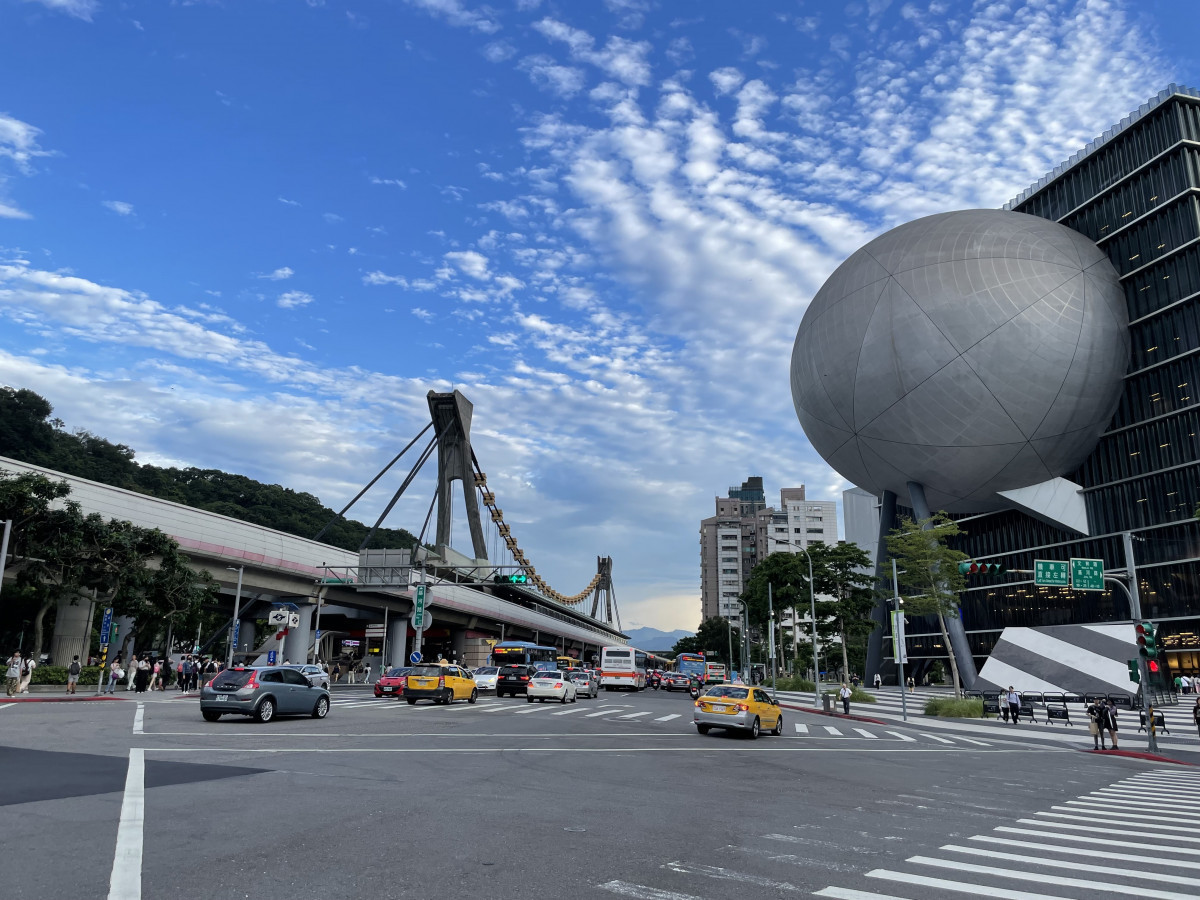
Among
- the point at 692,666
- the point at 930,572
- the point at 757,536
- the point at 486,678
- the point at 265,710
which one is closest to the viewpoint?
the point at 265,710

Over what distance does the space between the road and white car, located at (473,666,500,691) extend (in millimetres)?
27709

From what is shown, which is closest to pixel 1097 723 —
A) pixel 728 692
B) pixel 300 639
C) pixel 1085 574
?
pixel 1085 574

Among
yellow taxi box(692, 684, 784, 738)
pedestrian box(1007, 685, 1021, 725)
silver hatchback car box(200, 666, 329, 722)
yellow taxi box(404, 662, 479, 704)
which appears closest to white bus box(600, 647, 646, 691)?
yellow taxi box(404, 662, 479, 704)

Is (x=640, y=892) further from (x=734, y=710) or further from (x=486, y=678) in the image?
(x=486, y=678)

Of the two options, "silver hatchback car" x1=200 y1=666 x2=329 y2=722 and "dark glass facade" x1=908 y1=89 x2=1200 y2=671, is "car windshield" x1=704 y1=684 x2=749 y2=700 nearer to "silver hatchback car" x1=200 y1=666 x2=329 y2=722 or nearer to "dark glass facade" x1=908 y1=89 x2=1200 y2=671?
"silver hatchback car" x1=200 y1=666 x2=329 y2=722

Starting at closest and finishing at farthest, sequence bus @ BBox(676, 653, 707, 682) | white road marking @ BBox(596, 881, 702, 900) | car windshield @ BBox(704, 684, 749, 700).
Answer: white road marking @ BBox(596, 881, 702, 900) < car windshield @ BBox(704, 684, 749, 700) < bus @ BBox(676, 653, 707, 682)

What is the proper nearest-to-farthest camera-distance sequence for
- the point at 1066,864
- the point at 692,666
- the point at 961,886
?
the point at 961,886, the point at 1066,864, the point at 692,666

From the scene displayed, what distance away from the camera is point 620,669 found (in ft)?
198

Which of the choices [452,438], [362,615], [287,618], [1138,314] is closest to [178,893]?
[287,618]

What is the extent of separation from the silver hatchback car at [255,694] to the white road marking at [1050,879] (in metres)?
19.9

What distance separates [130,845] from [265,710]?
17.0 metres

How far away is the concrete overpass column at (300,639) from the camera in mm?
58875

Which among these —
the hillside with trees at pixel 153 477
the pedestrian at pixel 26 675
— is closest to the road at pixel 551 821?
the pedestrian at pixel 26 675

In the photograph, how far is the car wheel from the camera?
22.7 meters
